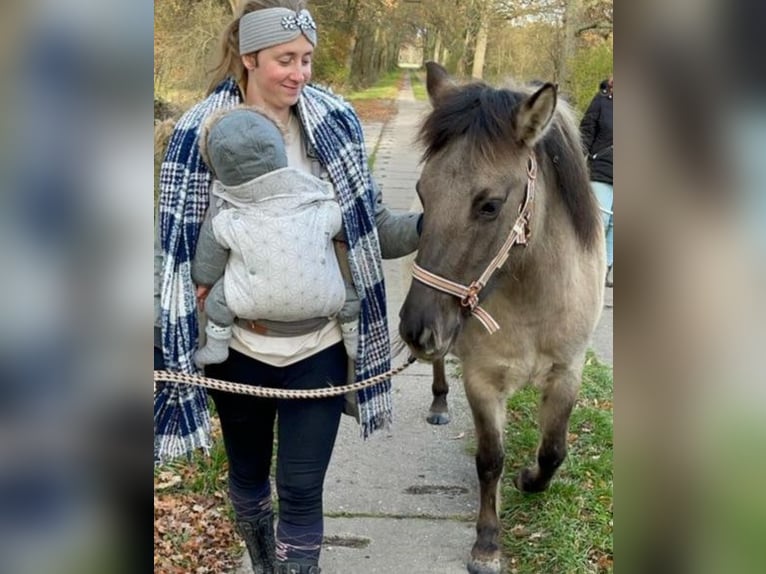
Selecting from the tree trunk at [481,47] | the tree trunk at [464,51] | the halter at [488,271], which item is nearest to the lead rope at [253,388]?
the halter at [488,271]

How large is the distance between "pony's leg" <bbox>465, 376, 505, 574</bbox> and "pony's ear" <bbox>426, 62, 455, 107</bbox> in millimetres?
1119

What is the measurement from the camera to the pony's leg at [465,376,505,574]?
286 cm

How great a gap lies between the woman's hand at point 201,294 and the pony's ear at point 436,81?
1.04 m

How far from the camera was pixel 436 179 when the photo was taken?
2.20m

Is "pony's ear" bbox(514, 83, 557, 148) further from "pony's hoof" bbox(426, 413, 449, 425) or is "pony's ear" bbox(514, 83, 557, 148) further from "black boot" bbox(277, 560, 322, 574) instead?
"pony's hoof" bbox(426, 413, 449, 425)

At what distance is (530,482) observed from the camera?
3.30 m

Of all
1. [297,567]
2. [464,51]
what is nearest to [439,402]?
[297,567]

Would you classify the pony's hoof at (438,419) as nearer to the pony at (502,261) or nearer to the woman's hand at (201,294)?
the pony at (502,261)

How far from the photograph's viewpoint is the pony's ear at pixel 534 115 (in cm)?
218

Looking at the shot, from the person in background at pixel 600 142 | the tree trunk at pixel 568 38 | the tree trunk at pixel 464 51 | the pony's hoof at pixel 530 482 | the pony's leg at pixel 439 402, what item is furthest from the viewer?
the tree trunk at pixel 464 51
